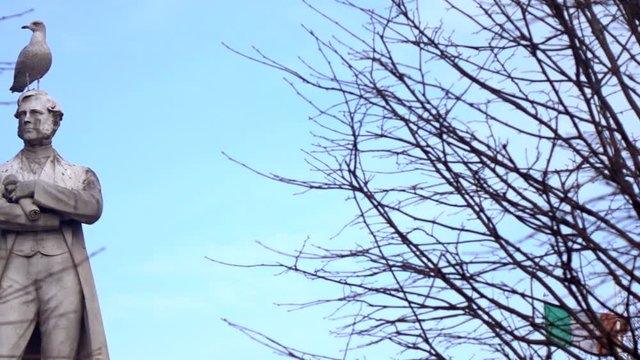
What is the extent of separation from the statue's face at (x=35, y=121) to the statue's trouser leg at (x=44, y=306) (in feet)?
2.87

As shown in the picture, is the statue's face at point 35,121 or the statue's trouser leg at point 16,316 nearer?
the statue's trouser leg at point 16,316

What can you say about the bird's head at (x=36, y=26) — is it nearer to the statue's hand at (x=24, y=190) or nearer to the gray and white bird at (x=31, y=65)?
the gray and white bird at (x=31, y=65)

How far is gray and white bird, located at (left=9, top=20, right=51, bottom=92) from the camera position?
8.84 m

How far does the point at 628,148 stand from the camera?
4.00 m

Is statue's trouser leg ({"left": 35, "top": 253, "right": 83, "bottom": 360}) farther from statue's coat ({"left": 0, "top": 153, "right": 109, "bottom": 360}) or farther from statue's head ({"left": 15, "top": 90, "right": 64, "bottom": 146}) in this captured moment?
statue's head ({"left": 15, "top": 90, "right": 64, "bottom": 146})

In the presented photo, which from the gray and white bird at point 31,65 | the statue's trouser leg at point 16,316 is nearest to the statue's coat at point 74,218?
the statue's trouser leg at point 16,316

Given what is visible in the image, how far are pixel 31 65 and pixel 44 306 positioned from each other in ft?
6.78

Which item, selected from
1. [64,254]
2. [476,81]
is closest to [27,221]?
[64,254]

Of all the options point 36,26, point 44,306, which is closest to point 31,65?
point 36,26

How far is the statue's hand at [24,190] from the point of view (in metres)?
7.87

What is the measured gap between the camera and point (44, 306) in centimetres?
784

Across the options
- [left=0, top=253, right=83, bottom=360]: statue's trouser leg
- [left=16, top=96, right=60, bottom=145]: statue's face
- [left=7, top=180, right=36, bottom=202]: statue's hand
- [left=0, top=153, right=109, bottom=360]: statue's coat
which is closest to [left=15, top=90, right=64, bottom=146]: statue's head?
[left=16, top=96, right=60, bottom=145]: statue's face

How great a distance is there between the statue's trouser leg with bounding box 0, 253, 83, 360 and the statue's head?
0.88 metres

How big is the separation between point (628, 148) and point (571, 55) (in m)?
0.43
